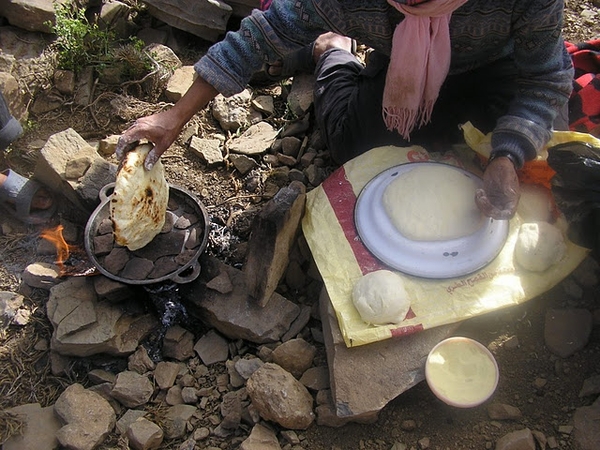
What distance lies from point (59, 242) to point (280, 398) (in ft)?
3.97

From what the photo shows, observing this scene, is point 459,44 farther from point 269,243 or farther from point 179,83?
point 179,83

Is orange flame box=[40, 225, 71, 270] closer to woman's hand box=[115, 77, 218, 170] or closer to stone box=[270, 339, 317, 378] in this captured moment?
woman's hand box=[115, 77, 218, 170]

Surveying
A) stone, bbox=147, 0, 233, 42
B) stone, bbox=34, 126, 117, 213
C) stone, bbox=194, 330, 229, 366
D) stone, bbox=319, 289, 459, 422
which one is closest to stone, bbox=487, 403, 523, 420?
stone, bbox=319, 289, 459, 422

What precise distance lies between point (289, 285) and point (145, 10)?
1.95m

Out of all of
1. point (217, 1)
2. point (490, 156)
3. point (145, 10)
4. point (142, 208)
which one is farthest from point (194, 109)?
point (145, 10)

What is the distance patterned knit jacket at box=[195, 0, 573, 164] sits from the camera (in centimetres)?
203

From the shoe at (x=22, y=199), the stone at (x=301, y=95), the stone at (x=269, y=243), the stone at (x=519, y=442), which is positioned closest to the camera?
the stone at (x=519, y=442)

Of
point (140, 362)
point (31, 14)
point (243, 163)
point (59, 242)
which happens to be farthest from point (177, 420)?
point (31, 14)

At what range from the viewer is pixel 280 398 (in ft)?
6.37

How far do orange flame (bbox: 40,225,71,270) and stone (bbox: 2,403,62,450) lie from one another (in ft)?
1.94

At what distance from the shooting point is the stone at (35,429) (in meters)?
→ 1.98

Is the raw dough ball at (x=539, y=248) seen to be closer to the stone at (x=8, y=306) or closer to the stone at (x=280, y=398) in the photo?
the stone at (x=280, y=398)

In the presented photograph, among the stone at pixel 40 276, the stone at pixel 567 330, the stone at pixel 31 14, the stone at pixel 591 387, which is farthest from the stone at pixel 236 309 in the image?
the stone at pixel 31 14

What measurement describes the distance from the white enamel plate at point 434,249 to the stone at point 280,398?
57cm
